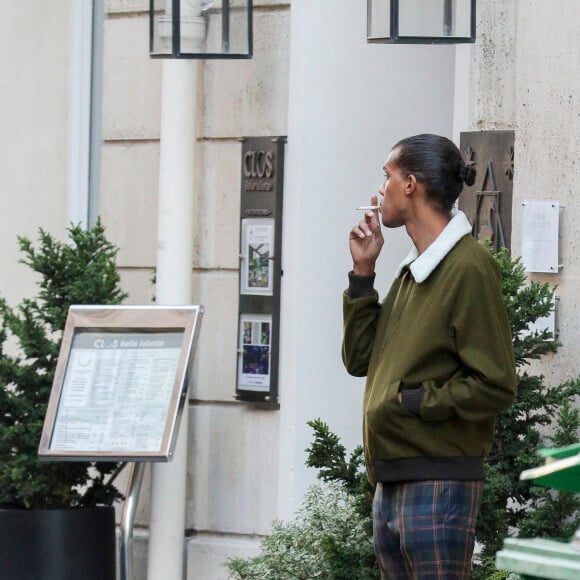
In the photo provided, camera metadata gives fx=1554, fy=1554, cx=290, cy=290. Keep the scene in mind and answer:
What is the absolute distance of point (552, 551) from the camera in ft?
8.63

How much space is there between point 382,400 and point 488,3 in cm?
262

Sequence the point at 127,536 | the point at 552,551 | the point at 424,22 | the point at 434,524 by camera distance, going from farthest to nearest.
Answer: the point at 127,536 → the point at 424,22 → the point at 434,524 → the point at 552,551

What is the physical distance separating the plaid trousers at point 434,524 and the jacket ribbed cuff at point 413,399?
0.64 feet

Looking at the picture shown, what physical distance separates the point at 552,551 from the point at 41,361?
4179 mm

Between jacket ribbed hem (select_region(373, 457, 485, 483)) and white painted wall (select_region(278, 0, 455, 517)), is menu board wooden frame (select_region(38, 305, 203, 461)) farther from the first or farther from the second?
jacket ribbed hem (select_region(373, 457, 485, 483))

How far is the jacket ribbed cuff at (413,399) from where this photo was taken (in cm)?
400

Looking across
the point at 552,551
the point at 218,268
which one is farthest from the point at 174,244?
the point at 552,551

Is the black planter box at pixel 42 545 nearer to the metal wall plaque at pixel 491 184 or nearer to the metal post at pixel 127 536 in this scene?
the metal post at pixel 127 536

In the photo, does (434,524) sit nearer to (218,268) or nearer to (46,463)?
(46,463)

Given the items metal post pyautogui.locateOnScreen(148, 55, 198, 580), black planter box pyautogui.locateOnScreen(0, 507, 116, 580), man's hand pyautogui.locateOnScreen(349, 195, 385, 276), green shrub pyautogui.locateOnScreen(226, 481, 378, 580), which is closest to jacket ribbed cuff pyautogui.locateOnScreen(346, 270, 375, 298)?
man's hand pyautogui.locateOnScreen(349, 195, 385, 276)

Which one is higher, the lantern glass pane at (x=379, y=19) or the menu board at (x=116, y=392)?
the lantern glass pane at (x=379, y=19)

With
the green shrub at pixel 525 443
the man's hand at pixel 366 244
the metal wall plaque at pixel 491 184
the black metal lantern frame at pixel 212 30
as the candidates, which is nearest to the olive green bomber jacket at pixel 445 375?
the man's hand at pixel 366 244

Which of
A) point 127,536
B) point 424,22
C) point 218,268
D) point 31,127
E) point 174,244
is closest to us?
point 424,22

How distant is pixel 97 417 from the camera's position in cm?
620
